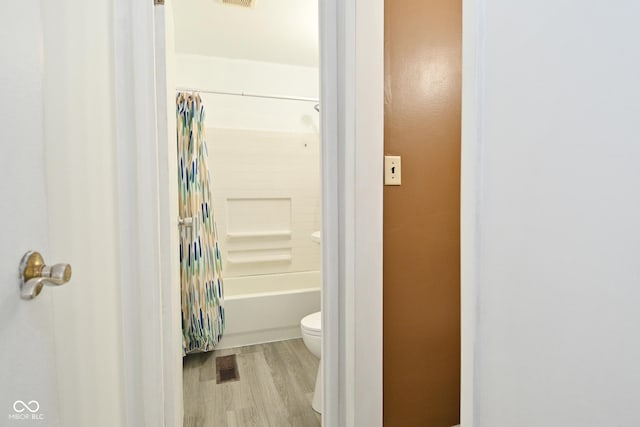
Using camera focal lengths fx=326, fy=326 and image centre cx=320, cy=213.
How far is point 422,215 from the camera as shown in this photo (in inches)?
50.7

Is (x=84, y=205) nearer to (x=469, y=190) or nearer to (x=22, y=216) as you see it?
(x=22, y=216)

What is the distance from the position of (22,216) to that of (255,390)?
1781 mm

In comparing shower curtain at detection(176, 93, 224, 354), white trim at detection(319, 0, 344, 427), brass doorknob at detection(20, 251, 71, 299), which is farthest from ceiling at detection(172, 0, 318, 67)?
brass doorknob at detection(20, 251, 71, 299)

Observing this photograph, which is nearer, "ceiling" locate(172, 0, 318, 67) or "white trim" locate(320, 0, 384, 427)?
"white trim" locate(320, 0, 384, 427)

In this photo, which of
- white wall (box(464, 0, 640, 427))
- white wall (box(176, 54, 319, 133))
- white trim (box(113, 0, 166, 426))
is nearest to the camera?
white wall (box(464, 0, 640, 427))

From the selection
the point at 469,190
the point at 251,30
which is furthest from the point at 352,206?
the point at 251,30

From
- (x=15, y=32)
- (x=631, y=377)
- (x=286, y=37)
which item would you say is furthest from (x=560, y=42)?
(x=286, y=37)

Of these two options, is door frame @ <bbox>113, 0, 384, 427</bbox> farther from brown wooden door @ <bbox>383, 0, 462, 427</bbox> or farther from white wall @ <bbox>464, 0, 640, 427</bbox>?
white wall @ <bbox>464, 0, 640, 427</bbox>

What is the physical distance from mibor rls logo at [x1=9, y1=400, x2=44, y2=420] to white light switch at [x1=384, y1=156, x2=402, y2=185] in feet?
3.51

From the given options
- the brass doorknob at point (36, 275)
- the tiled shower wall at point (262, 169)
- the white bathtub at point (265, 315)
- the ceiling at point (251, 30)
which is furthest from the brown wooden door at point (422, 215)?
the tiled shower wall at point (262, 169)

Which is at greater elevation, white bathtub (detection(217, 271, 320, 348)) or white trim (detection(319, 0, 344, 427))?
white trim (detection(319, 0, 344, 427))

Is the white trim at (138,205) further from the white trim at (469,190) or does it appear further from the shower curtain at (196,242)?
the shower curtain at (196,242)

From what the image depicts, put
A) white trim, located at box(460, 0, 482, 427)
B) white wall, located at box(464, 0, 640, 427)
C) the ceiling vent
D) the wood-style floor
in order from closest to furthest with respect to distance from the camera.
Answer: white wall, located at box(464, 0, 640, 427), white trim, located at box(460, 0, 482, 427), the wood-style floor, the ceiling vent

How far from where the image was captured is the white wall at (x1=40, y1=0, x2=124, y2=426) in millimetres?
663
